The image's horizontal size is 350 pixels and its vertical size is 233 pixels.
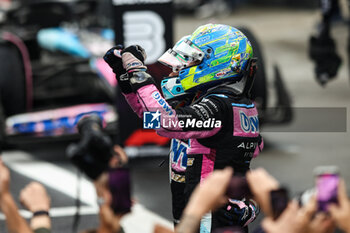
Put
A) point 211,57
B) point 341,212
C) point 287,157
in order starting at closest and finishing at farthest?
1. point 341,212
2. point 211,57
3. point 287,157

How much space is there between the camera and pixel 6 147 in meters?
9.20

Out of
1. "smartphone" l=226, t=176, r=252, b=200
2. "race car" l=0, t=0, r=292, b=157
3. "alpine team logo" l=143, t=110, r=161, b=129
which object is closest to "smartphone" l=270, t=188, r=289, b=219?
"smartphone" l=226, t=176, r=252, b=200

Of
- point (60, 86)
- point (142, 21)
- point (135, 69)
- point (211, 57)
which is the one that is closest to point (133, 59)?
point (135, 69)

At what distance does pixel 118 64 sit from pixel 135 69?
13 cm

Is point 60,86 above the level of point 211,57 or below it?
below

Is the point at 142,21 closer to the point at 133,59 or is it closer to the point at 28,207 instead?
the point at 133,59

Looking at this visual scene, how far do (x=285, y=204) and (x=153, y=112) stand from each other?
116 centimetres

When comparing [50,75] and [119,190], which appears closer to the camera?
[119,190]

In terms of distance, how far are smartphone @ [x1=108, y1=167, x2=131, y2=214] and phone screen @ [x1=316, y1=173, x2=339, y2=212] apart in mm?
604

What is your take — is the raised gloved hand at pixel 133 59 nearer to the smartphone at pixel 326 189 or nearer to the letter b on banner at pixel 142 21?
the smartphone at pixel 326 189

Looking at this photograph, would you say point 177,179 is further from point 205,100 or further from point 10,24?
point 10,24

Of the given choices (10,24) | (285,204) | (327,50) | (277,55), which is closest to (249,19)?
(277,55)

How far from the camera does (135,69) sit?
3574mm

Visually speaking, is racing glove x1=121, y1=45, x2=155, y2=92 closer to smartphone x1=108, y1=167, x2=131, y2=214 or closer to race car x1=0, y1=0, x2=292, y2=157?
smartphone x1=108, y1=167, x2=131, y2=214
